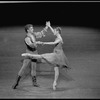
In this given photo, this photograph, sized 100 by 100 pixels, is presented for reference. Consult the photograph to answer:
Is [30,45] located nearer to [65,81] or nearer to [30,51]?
[30,51]

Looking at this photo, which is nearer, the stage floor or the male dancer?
the stage floor

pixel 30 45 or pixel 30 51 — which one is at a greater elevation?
pixel 30 45

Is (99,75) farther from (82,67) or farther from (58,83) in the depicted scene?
(58,83)

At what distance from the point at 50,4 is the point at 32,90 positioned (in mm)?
2169

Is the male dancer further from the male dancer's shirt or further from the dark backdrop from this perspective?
the dark backdrop

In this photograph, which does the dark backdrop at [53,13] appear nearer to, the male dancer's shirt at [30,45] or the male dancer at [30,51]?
the male dancer at [30,51]

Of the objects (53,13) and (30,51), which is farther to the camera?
(53,13)

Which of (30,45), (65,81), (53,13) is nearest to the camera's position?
(30,45)

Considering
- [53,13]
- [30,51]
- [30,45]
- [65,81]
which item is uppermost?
[53,13]

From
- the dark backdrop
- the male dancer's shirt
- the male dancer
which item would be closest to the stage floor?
the male dancer

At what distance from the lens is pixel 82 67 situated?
281 inches

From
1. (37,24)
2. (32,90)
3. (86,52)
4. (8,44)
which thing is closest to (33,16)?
(37,24)

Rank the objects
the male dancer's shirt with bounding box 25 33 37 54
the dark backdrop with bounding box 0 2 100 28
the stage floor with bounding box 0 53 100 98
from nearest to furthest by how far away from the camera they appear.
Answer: the stage floor with bounding box 0 53 100 98 < the male dancer's shirt with bounding box 25 33 37 54 < the dark backdrop with bounding box 0 2 100 28

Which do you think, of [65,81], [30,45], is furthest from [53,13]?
[65,81]
